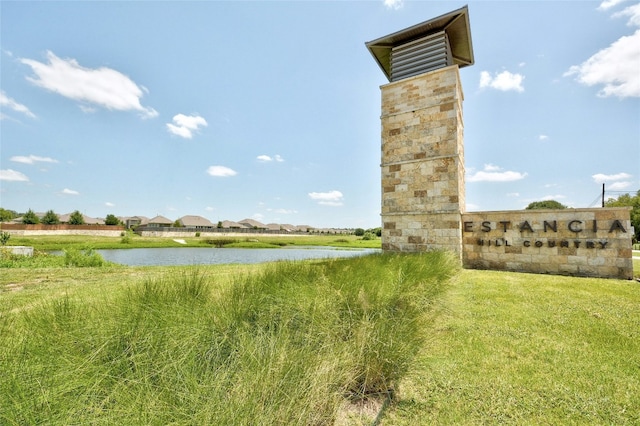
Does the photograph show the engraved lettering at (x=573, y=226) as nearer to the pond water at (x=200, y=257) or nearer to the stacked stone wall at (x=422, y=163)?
the stacked stone wall at (x=422, y=163)

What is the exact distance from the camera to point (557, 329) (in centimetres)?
325

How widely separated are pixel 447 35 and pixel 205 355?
35.7 feet

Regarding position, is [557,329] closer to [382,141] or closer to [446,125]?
[446,125]

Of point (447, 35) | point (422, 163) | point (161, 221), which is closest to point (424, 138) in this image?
point (422, 163)

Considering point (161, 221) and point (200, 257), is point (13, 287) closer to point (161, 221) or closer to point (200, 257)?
point (200, 257)

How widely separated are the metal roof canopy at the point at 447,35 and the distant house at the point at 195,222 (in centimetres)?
6715

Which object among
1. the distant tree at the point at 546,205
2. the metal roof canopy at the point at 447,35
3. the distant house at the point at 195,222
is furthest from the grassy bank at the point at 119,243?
the distant house at the point at 195,222

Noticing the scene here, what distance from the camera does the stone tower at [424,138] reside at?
8.30 meters

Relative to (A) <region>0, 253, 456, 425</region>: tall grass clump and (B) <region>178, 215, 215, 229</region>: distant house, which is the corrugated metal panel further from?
(B) <region>178, 215, 215, 229</region>: distant house

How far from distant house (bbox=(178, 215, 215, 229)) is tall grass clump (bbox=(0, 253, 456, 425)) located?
72263 millimetres

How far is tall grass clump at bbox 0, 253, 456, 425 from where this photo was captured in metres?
1.21

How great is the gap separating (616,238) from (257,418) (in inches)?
364

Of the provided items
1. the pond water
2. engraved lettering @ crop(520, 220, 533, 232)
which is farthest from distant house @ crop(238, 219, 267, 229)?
engraved lettering @ crop(520, 220, 533, 232)

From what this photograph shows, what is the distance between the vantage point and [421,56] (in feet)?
30.2
